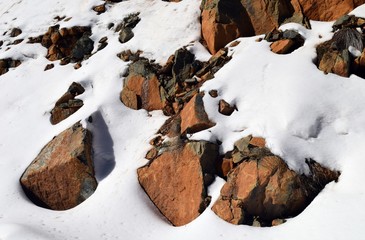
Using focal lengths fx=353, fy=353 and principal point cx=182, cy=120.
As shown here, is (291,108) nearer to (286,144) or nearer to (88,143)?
(286,144)

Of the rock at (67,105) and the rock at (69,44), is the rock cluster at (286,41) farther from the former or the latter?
the rock at (69,44)

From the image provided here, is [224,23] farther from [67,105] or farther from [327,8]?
[67,105]

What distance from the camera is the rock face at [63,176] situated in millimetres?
12195

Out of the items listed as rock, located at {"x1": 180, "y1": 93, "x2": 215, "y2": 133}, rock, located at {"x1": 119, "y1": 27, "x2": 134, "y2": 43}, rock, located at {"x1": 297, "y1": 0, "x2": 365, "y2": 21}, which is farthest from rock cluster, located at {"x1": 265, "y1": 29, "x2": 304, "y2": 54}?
rock, located at {"x1": 119, "y1": 27, "x2": 134, "y2": 43}

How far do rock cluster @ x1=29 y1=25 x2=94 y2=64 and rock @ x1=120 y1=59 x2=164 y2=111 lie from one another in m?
4.10

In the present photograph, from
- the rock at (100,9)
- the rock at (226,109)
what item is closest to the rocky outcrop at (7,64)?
the rock at (100,9)

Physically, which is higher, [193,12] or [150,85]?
[193,12]

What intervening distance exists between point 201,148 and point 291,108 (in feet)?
10.2

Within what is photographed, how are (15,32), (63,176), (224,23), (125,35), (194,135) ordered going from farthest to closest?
(15,32)
(125,35)
(224,23)
(63,176)
(194,135)

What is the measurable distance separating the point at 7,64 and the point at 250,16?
13062 millimetres

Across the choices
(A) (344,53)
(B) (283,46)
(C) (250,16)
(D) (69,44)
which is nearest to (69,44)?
(D) (69,44)

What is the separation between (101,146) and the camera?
520 inches

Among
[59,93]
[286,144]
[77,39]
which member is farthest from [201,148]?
[77,39]

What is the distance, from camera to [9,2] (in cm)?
2502
